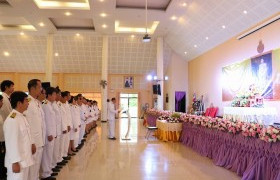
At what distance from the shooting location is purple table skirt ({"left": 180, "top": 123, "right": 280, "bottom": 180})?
393cm

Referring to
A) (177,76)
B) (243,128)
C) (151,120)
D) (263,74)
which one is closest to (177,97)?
(177,76)

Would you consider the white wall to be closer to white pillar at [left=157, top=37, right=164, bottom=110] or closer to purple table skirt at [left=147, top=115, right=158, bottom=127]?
white pillar at [left=157, top=37, right=164, bottom=110]

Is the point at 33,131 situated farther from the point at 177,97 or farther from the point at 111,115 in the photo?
the point at 177,97

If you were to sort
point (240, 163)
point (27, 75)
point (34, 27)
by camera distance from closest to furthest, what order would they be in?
1. point (240, 163)
2. point (34, 27)
3. point (27, 75)

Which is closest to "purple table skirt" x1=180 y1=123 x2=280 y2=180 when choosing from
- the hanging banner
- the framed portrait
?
the hanging banner

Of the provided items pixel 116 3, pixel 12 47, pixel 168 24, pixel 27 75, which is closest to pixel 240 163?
pixel 116 3

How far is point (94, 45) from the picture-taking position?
67.3ft

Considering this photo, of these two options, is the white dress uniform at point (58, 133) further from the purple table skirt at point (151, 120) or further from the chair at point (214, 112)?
the chair at point (214, 112)

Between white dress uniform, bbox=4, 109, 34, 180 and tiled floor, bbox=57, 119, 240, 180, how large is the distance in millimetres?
1786

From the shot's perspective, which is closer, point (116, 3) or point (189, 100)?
point (116, 3)

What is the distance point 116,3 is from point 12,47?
1094cm

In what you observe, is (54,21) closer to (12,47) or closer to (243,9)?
(12,47)

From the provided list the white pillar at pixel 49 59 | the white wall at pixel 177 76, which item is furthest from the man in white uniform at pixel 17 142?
the white wall at pixel 177 76

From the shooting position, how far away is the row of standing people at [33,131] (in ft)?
9.68
